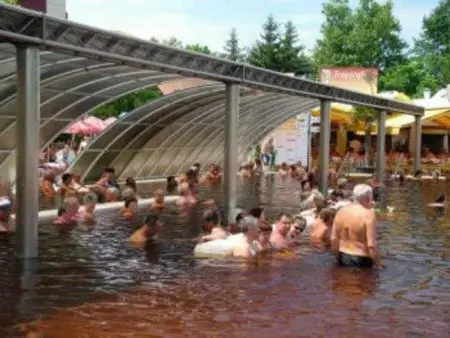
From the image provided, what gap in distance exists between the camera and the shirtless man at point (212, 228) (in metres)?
13.8

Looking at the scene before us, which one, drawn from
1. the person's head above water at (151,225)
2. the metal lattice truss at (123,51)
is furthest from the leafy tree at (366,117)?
the person's head above water at (151,225)

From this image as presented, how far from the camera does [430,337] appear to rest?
8.36 meters

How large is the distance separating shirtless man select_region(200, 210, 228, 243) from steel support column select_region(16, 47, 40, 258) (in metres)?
3.22

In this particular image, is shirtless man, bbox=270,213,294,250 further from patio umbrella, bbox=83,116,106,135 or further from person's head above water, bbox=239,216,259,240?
patio umbrella, bbox=83,116,106,135

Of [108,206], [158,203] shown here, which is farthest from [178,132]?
[108,206]

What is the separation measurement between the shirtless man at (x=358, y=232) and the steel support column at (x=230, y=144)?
7.04 meters

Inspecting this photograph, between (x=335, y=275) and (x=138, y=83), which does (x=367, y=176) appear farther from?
(x=335, y=275)

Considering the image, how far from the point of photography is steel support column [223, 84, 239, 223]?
61.1ft

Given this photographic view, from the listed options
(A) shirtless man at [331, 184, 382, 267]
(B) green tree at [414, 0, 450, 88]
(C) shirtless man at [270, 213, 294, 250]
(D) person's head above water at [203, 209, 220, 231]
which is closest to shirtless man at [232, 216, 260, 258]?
(C) shirtless man at [270, 213, 294, 250]

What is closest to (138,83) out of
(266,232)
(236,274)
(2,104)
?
(2,104)

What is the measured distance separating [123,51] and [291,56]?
5941cm

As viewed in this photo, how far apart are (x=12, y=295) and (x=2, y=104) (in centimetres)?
950

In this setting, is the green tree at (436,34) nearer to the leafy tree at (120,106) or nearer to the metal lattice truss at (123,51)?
the leafy tree at (120,106)

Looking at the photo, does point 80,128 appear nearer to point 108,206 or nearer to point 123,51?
point 108,206
